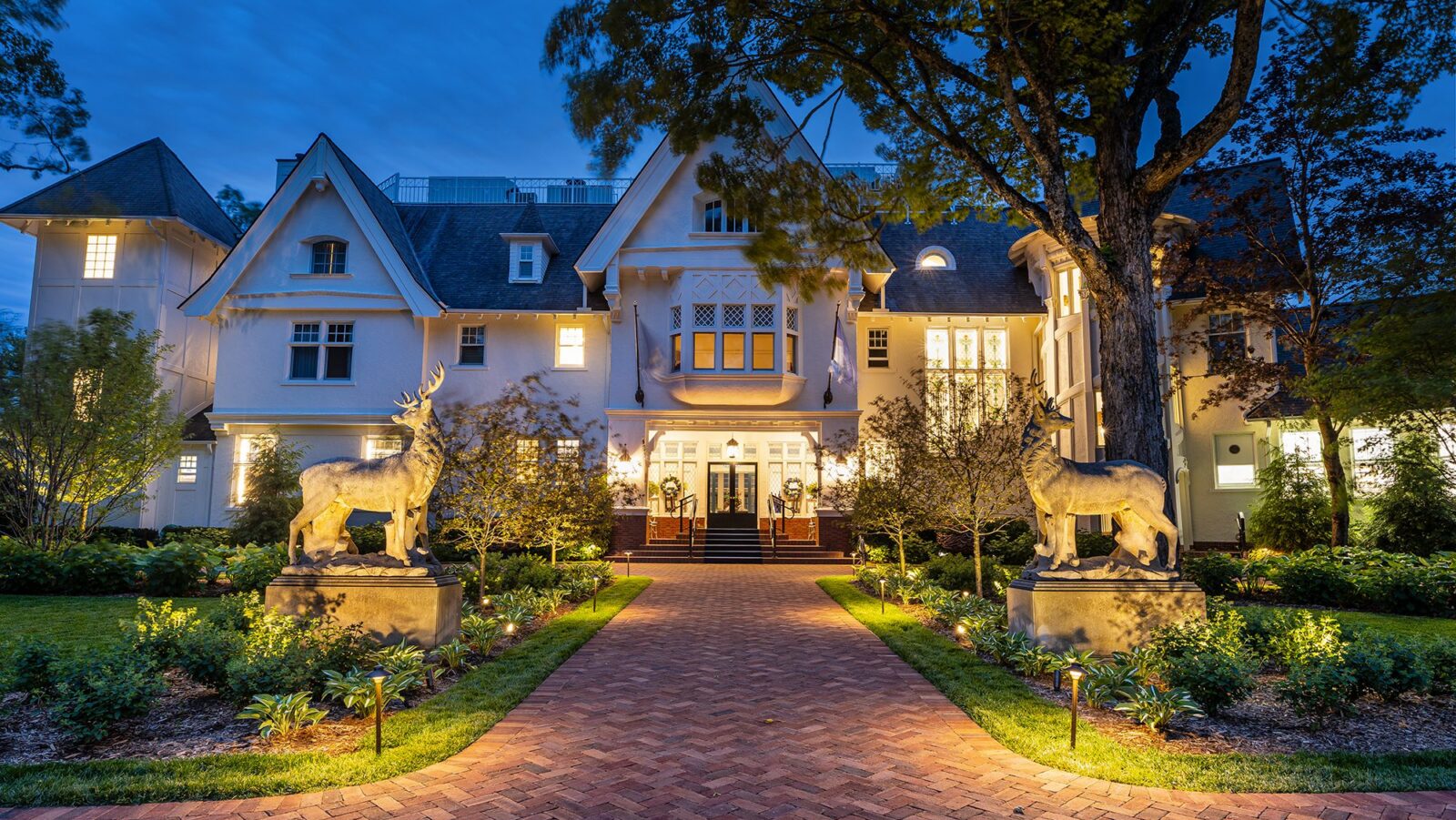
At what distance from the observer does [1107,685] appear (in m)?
6.75

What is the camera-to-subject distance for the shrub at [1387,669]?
642 centimetres

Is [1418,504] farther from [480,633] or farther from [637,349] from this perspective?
[637,349]

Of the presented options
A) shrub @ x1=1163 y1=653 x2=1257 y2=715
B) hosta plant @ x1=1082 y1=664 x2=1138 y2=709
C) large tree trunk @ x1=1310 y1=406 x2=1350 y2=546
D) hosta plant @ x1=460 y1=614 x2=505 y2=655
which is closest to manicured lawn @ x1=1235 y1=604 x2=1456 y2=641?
large tree trunk @ x1=1310 y1=406 x2=1350 y2=546

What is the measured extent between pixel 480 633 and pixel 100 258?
22.9 m

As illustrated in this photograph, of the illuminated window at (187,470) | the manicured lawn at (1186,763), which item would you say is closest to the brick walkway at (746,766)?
the manicured lawn at (1186,763)

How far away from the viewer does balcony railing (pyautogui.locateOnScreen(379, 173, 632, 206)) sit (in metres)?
30.9

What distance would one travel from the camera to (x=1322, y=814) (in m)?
4.50

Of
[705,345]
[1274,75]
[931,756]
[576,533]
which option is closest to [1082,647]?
[931,756]

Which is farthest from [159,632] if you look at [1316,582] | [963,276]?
[963,276]

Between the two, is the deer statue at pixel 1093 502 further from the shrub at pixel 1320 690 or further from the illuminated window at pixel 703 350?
the illuminated window at pixel 703 350

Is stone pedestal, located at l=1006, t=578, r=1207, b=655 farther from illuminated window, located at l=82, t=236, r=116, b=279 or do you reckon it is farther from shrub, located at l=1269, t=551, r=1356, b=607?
illuminated window, located at l=82, t=236, r=116, b=279

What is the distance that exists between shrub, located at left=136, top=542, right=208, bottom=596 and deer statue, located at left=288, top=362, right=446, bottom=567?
659cm

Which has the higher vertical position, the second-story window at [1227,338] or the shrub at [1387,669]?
the second-story window at [1227,338]

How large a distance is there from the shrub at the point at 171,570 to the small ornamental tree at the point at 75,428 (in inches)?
127
